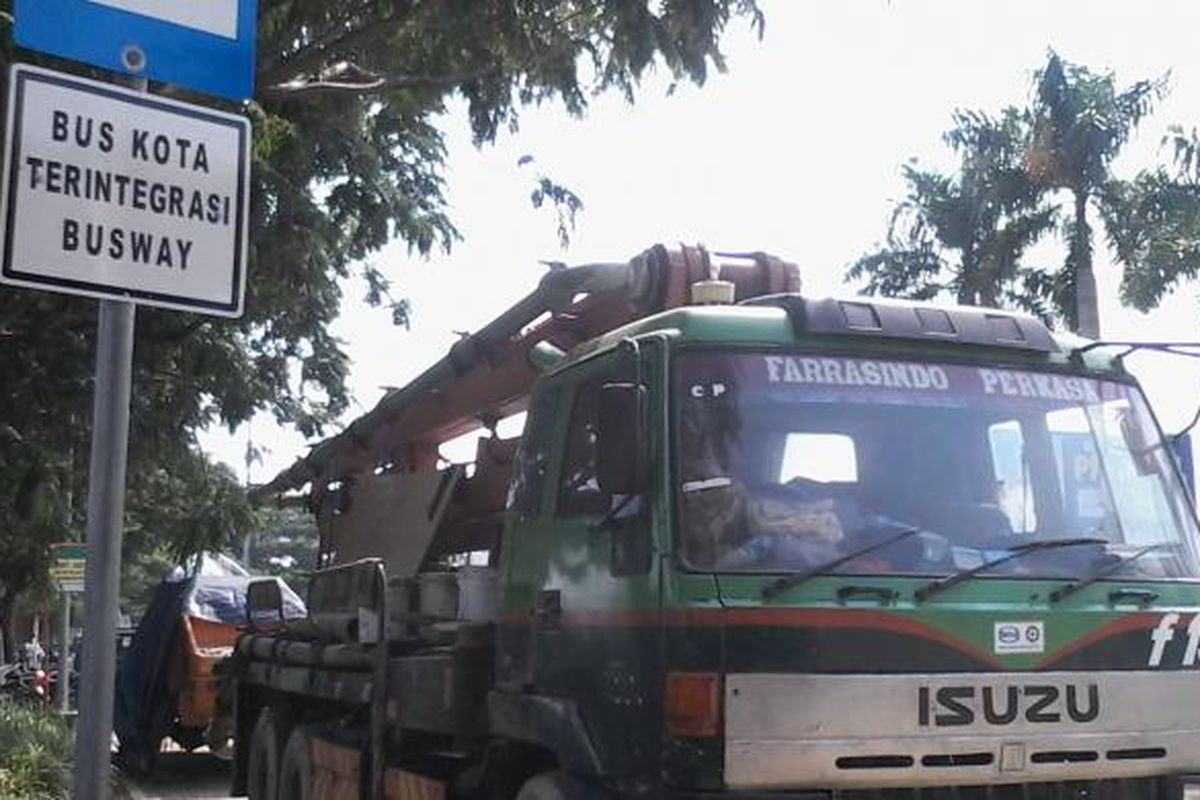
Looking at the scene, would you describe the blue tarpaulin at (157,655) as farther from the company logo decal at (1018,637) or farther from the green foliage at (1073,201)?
the green foliage at (1073,201)

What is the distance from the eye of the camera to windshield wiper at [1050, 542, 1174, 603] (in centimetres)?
504

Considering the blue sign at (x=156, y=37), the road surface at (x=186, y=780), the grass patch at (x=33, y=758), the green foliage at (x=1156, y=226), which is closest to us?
the blue sign at (x=156, y=37)

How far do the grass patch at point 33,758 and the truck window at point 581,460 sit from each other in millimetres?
5342

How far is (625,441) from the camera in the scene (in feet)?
16.4

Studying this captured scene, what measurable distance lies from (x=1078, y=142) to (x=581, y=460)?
75.5ft

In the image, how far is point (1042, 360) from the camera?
5641 mm

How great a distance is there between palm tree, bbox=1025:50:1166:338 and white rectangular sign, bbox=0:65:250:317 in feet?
78.6

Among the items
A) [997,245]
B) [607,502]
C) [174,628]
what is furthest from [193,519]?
[997,245]

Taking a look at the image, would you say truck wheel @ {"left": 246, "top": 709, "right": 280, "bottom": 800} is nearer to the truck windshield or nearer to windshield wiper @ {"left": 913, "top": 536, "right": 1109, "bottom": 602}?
the truck windshield

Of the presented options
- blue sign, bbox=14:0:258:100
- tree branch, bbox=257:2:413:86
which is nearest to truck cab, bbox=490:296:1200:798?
blue sign, bbox=14:0:258:100

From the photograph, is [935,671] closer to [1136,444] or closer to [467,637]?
[1136,444]

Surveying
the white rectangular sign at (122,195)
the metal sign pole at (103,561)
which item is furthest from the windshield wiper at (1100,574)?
the metal sign pole at (103,561)

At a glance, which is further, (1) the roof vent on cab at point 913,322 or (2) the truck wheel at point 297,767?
(2) the truck wheel at point 297,767

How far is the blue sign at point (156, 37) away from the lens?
3672 mm
